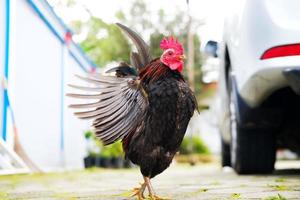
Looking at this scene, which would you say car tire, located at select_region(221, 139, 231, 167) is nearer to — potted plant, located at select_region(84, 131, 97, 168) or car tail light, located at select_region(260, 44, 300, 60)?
car tail light, located at select_region(260, 44, 300, 60)

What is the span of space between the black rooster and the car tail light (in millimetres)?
996

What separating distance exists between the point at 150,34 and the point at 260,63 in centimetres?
2588

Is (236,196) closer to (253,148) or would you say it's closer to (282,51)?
(282,51)

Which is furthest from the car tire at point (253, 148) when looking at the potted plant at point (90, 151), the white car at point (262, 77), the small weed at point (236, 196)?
the potted plant at point (90, 151)

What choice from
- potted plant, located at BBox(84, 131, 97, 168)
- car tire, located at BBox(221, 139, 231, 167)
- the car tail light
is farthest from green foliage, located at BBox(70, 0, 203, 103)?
the car tail light

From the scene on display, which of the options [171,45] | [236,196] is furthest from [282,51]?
[236,196]

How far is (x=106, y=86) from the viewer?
3096mm

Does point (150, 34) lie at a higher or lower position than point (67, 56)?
higher

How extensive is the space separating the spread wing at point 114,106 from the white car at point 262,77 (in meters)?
1.15

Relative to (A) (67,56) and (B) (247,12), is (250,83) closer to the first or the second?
(B) (247,12)

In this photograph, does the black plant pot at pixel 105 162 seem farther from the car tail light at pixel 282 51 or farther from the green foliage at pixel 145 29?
the green foliage at pixel 145 29

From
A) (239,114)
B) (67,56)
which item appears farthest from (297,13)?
(67,56)

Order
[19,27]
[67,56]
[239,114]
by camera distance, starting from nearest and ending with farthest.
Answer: [239,114] → [19,27] → [67,56]

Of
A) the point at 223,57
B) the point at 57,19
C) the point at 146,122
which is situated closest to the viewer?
the point at 146,122
